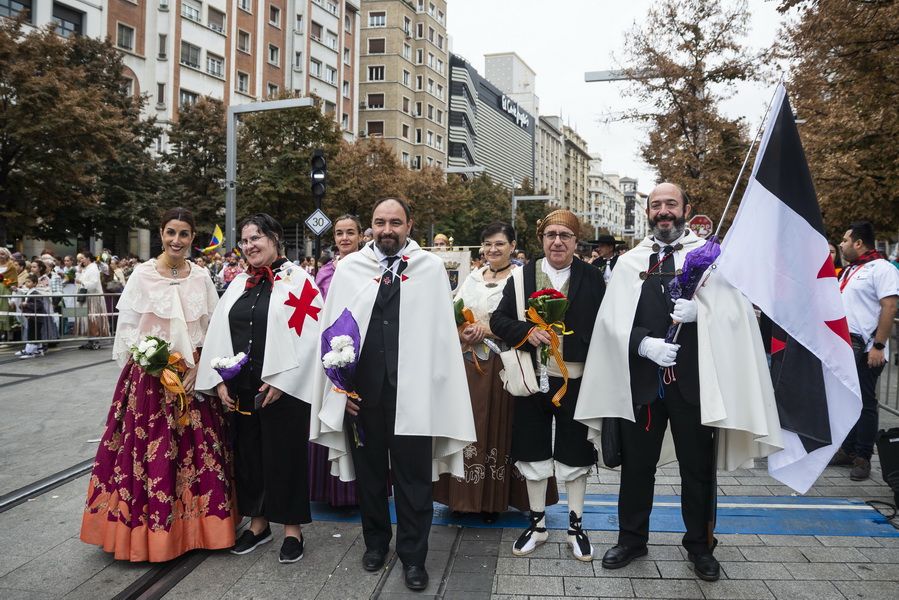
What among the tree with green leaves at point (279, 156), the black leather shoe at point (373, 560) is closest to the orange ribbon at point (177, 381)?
the black leather shoe at point (373, 560)

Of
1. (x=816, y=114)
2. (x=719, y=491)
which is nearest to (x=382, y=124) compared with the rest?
(x=816, y=114)

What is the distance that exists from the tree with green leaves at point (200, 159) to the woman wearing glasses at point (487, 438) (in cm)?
2949

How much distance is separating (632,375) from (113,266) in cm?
1613

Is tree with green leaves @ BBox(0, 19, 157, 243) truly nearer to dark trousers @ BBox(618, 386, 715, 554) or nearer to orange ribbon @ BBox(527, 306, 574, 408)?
orange ribbon @ BBox(527, 306, 574, 408)

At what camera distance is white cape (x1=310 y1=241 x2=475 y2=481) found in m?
3.88

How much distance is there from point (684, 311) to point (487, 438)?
5.46 ft

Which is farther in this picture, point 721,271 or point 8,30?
point 8,30

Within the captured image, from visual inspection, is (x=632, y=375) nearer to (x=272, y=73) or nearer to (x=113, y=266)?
(x=113, y=266)

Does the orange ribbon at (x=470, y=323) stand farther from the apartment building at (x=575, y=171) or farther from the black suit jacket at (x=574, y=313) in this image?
the apartment building at (x=575, y=171)

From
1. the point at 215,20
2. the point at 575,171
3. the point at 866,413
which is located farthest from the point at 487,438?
the point at 575,171

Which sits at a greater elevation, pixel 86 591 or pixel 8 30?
pixel 8 30

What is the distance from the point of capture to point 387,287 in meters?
4.02

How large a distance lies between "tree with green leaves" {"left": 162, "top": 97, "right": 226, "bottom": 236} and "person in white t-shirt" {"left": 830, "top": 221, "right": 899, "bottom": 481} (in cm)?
2972

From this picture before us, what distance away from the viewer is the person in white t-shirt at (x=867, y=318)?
5.83 m
